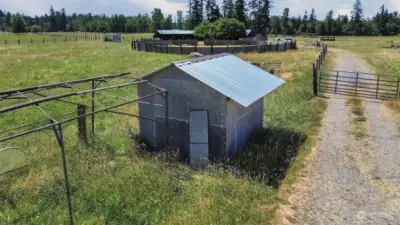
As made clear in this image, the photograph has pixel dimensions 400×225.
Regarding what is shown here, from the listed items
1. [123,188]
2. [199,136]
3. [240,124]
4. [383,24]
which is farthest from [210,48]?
[383,24]

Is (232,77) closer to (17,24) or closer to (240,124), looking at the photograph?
(240,124)

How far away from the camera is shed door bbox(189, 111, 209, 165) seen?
34.9ft

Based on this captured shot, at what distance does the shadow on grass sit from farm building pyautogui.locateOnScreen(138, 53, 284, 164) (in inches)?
21.3

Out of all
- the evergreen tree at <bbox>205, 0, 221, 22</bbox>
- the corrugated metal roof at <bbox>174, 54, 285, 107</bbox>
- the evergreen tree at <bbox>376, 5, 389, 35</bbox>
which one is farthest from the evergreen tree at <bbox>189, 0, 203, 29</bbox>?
the corrugated metal roof at <bbox>174, 54, 285, 107</bbox>

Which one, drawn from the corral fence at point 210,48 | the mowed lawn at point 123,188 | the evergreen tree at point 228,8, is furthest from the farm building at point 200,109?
the evergreen tree at point 228,8

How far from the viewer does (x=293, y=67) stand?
1212 inches

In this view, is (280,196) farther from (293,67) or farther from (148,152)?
(293,67)

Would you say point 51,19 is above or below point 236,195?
above

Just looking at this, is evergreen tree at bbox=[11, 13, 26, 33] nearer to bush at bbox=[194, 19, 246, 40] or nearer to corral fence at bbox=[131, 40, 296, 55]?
bush at bbox=[194, 19, 246, 40]

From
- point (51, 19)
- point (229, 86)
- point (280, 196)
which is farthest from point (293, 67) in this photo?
point (51, 19)

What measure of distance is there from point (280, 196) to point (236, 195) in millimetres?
1126

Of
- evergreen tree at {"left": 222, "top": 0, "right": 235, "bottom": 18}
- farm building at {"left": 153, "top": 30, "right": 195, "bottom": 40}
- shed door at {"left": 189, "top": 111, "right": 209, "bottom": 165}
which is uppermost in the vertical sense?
evergreen tree at {"left": 222, "top": 0, "right": 235, "bottom": 18}

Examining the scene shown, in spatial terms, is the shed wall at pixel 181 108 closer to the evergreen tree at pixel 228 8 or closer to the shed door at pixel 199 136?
the shed door at pixel 199 136

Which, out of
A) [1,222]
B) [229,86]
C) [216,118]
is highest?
[229,86]
